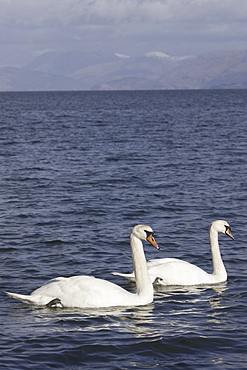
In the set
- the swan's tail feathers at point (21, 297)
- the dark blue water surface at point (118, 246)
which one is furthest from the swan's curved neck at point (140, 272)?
the swan's tail feathers at point (21, 297)

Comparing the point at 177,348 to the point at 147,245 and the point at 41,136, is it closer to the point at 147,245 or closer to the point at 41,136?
the point at 147,245

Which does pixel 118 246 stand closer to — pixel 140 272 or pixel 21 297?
pixel 140 272

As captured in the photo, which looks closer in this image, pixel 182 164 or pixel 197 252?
pixel 197 252

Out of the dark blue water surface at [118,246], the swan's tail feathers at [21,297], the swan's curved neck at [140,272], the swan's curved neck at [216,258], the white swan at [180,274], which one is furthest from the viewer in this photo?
the swan's curved neck at [216,258]

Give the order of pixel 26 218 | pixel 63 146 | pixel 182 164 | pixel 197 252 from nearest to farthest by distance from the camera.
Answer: pixel 197 252 < pixel 26 218 < pixel 182 164 < pixel 63 146

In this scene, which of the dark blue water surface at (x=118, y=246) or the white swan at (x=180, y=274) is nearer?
the dark blue water surface at (x=118, y=246)

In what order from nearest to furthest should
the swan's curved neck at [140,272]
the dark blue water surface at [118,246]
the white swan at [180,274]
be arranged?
1. the dark blue water surface at [118,246]
2. the swan's curved neck at [140,272]
3. the white swan at [180,274]

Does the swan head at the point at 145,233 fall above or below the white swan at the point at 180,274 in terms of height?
above

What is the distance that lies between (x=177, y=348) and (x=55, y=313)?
106 inches

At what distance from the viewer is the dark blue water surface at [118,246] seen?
447 inches

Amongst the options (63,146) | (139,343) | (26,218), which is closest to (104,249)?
(26,218)

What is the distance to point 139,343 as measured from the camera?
38.1 ft

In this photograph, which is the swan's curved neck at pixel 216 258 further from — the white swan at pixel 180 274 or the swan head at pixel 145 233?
the swan head at pixel 145 233

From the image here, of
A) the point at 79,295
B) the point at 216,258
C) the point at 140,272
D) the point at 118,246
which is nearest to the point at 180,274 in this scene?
the point at 216,258
